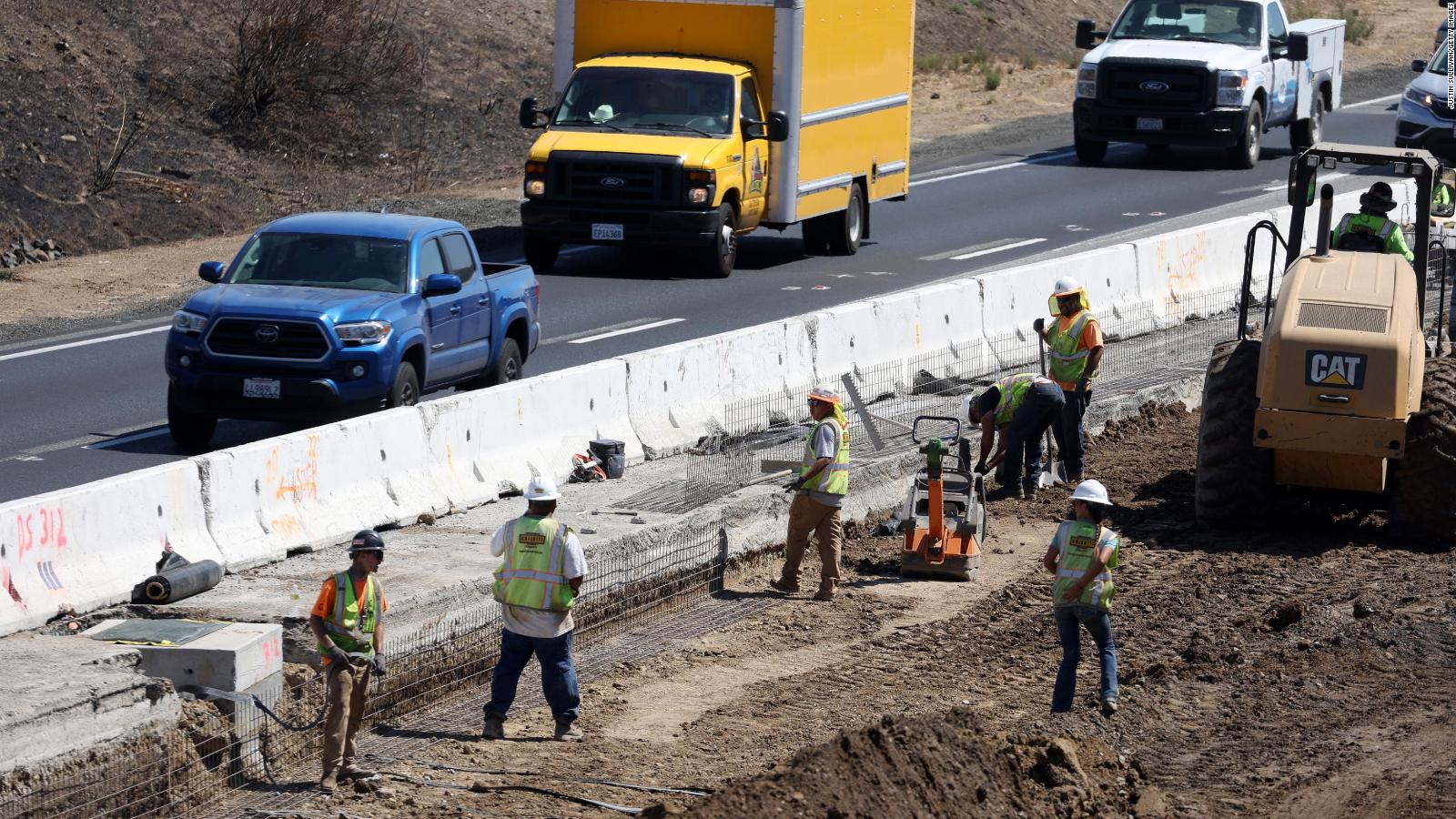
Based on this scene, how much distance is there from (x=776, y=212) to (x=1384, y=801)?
16481 millimetres

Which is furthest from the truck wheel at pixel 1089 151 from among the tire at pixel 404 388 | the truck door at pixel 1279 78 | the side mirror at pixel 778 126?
the tire at pixel 404 388

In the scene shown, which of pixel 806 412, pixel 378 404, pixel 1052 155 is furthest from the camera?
pixel 1052 155

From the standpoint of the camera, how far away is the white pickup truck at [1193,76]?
108ft

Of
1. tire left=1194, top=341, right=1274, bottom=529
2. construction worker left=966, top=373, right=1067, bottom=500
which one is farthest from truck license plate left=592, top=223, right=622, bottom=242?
tire left=1194, top=341, right=1274, bottom=529

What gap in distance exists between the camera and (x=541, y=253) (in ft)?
81.6

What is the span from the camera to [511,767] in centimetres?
991

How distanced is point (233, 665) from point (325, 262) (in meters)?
7.11

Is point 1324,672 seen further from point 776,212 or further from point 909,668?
point 776,212

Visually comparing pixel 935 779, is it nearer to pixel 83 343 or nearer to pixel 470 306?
pixel 470 306

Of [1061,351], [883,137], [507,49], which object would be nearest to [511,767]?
[1061,351]

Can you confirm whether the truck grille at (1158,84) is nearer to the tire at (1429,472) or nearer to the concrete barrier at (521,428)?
the tire at (1429,472)

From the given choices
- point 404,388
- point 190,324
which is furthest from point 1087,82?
point 190,324

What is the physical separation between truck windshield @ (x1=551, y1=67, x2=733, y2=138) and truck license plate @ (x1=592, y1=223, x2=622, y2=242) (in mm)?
1251

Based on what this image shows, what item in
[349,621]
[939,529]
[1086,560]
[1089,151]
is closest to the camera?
[349,621]
